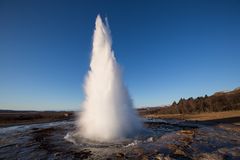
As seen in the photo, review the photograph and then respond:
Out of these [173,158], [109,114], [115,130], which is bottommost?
[173,158]

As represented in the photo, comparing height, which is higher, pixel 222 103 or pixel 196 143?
pixel 222 103

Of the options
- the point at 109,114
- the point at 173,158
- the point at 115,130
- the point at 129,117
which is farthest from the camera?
the point at 129,117

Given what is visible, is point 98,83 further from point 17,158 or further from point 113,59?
point 17,158

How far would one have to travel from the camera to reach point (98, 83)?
906 inches

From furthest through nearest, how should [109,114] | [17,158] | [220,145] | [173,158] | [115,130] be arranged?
[109,114] < [115,130] < [220,145] < [17,158] < [173,158]

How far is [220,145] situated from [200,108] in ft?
157

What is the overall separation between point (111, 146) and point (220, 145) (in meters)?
8.48

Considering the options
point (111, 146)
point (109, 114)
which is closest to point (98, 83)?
point (109, 114)

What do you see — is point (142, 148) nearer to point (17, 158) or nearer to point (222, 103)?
point (17, 158)

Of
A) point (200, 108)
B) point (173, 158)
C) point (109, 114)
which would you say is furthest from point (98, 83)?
point (200, 108)

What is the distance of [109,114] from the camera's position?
21047mm

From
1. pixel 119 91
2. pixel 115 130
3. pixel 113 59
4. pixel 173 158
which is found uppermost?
pixel 113 59

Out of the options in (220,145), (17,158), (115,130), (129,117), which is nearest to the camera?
(17,158)

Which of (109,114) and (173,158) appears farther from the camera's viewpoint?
(109,114)
